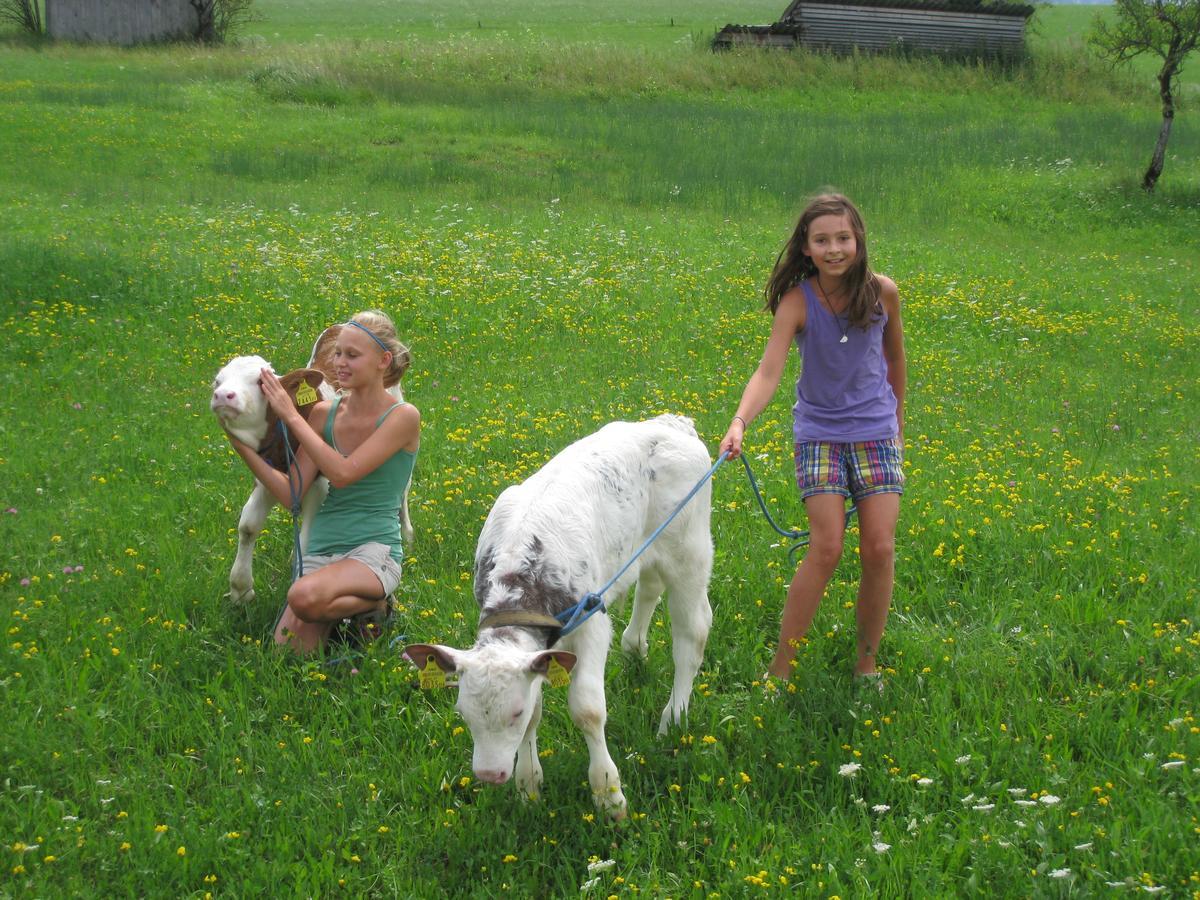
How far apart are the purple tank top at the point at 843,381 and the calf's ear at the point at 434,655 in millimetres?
2003

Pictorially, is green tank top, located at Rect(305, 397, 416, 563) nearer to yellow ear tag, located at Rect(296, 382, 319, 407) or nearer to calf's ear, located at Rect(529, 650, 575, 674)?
yellow ear tag, located at Rect(296, 382, 319, 407)

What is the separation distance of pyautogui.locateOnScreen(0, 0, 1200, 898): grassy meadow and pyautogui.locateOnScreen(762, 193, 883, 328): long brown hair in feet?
5.33

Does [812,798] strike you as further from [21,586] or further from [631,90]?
[631,90]

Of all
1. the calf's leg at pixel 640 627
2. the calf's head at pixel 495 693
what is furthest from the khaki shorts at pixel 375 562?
the calf's head at pixel 495 693

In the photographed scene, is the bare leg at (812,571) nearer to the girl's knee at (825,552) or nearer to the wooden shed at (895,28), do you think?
the girl's knee at (825,552)

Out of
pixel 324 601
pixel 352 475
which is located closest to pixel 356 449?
pixel 352 475

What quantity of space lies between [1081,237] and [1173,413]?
1063 cm

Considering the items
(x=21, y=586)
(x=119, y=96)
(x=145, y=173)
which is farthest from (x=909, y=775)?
(x=119, y=96)

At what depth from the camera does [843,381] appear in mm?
4773

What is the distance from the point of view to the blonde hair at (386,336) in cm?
521

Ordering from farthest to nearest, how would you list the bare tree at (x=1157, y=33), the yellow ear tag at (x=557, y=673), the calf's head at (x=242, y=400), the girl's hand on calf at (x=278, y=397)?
1. the bare tree at (x=1157, y=33)
2. the calf's head at (x=242, y=400)
3. the girl's hand on calf at (x=278, y=397)
4. the yellow ear tag at (x=557, y=673)

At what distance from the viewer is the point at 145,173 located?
1923 centimetres

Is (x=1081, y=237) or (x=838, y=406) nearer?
(x=838, y=406)

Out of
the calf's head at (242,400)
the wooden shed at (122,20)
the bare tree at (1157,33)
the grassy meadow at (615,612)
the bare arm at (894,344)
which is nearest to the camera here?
the grassy meadow at (615,612)
